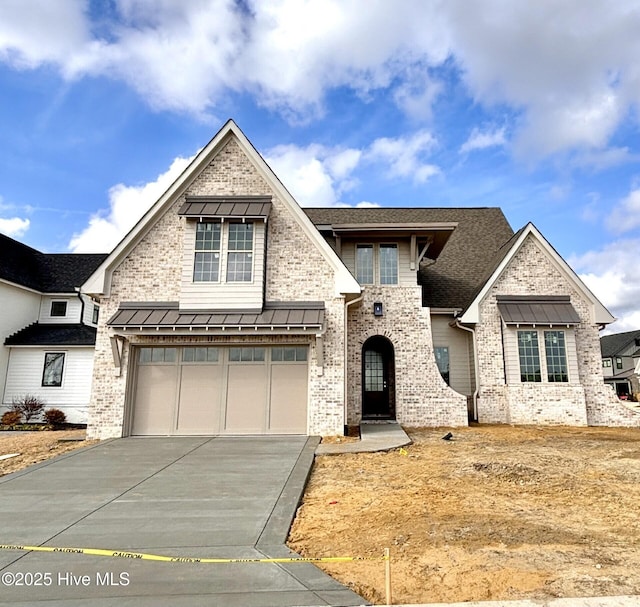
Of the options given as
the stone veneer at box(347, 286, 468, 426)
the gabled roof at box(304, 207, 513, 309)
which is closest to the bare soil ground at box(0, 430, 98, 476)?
the stone veneer at box(347, 286, 468, 426)

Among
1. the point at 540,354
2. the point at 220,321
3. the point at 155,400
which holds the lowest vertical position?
the point at 155,400

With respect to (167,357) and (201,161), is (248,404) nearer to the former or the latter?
(167,357)

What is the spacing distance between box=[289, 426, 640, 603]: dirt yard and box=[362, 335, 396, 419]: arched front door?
231 inches

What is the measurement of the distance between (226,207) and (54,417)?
1362 cm

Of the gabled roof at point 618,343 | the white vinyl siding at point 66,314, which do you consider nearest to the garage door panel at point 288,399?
the white vinyl siding at point 66,314

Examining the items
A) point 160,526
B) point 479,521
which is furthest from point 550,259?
point 160,526

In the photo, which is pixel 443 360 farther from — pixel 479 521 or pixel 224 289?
pixel 479 521

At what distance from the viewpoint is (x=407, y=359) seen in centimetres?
1433

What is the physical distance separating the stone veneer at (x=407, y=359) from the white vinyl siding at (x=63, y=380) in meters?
13.1

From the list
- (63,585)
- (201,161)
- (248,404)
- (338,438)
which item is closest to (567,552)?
(63,585)

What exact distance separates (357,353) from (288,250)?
4349 mm

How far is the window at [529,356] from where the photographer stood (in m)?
14.5

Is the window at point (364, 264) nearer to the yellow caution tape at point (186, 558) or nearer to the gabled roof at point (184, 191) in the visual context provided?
the gabled roof at point (184, 191)

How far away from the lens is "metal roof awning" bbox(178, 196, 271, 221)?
40.2 ft
